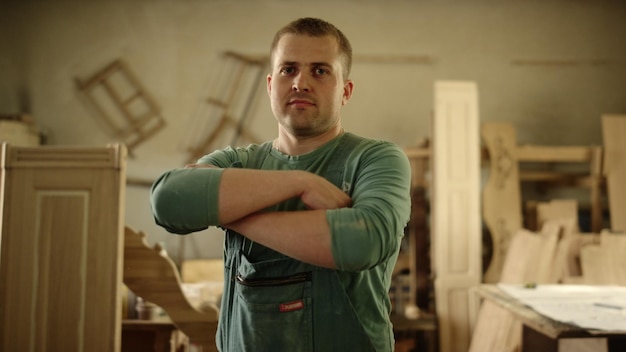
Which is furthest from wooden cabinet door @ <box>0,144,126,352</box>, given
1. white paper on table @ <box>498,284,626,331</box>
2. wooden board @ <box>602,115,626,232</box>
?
wooden board @ <box>602,115,626,232</box>

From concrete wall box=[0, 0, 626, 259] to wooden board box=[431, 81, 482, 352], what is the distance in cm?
146

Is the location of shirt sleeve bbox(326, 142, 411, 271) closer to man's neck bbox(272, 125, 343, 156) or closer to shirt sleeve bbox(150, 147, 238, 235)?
man's neck bbox(272, 125, 343, 156)

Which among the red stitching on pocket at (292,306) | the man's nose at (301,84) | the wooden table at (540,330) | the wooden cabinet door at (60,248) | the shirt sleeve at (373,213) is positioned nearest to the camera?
the shirt sleeve at (373,213)

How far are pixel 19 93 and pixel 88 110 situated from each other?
0.79 meters

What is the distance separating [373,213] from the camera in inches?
48.0

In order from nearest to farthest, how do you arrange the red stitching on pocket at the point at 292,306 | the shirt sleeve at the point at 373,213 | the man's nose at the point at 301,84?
the shirt sleeve at the point at 373,213 → the red stitching on pocket at the point at 292,306 → the man's nose at the point at 301,84

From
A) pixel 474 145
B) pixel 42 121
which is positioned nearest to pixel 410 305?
pixel 474 145

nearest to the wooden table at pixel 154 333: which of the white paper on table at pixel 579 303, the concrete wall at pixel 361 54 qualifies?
the concrete wall at pixel 361 54

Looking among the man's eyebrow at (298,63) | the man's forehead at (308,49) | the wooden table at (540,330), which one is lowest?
the wooden table at (540,330)

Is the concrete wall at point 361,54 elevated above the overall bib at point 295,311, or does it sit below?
Answer: above

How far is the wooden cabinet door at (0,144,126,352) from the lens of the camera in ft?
8.17

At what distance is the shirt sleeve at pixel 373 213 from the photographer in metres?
1.18

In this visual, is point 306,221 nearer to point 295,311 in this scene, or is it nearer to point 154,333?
point 295,311

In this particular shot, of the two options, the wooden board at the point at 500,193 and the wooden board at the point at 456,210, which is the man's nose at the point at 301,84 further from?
the wooden board at the point at 500,193
